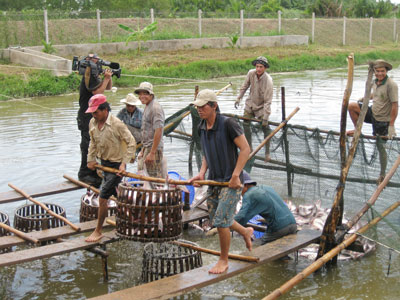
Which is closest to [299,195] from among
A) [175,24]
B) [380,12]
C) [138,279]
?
[138,279]

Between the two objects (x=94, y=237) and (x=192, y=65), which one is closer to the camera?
(x=94, y=237)

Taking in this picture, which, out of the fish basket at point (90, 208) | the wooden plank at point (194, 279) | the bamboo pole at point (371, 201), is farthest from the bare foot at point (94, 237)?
the bamboo pole at point (371, 201)

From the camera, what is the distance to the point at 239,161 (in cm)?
554

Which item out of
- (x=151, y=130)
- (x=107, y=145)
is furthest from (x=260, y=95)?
(x=107, y=145)

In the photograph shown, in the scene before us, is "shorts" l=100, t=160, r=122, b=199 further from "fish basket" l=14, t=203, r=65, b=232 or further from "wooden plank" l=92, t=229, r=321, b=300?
"wooden plank" l=92, t=229, r=321, b=300

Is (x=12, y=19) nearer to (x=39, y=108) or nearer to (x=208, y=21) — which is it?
(x=39, y=108)

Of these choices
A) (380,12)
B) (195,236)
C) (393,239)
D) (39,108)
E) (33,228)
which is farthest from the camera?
(380,12)

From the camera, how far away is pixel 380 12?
51031mm

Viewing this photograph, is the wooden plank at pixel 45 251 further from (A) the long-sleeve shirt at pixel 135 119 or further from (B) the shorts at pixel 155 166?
(A) the long-sleeve shirt at pixel 135 119

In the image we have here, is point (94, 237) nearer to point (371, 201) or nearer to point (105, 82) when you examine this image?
point (105, 82)

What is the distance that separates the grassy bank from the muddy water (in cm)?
220

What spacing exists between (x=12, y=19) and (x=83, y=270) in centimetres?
2151

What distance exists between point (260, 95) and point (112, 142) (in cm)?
411

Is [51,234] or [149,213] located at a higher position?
[149,213]
